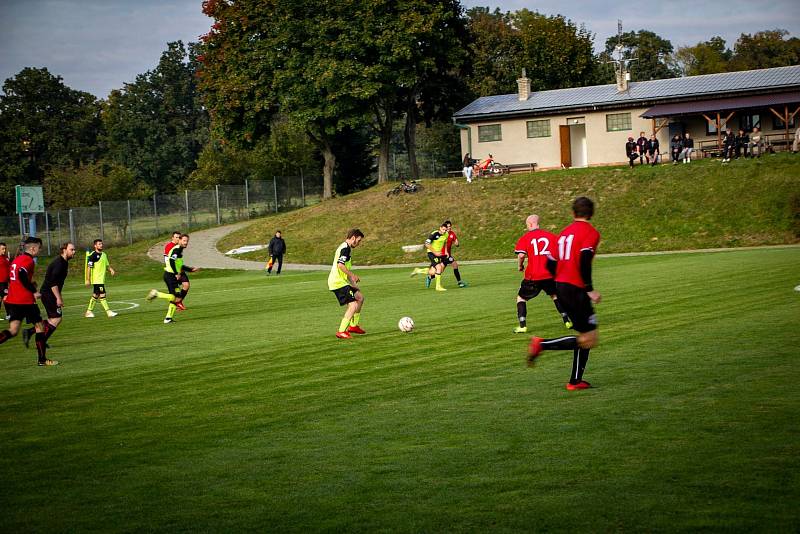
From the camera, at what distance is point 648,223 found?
45.8 metres

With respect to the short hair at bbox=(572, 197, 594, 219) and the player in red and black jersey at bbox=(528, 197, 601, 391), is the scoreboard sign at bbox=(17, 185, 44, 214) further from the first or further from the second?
the short hair at bbox=(572, 197, 594, 219)

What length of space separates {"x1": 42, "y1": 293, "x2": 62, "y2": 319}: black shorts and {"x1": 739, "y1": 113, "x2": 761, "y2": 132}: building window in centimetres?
4981

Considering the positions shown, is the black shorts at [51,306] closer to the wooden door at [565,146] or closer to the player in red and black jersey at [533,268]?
the player in red and black jersey at [533,268]

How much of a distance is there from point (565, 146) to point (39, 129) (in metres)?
53.5

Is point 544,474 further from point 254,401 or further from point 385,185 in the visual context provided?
point 385,185

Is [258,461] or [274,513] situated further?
[258,461]

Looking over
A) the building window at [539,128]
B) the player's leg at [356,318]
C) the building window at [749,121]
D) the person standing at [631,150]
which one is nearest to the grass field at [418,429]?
the player's leg at [356,318]

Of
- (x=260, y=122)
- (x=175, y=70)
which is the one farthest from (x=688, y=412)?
(x=175, y=70)

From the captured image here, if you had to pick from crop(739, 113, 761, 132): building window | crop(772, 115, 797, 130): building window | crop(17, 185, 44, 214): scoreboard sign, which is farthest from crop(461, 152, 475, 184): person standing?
crop(17, 185, 44, 214): scoreboard sign

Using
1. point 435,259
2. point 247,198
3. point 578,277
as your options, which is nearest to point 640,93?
point 247,198

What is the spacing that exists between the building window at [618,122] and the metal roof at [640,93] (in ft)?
2.73

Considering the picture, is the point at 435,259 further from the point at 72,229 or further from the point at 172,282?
the point at 72,229

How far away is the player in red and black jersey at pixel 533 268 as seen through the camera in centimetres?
1605

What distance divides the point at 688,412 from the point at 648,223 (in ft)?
126
